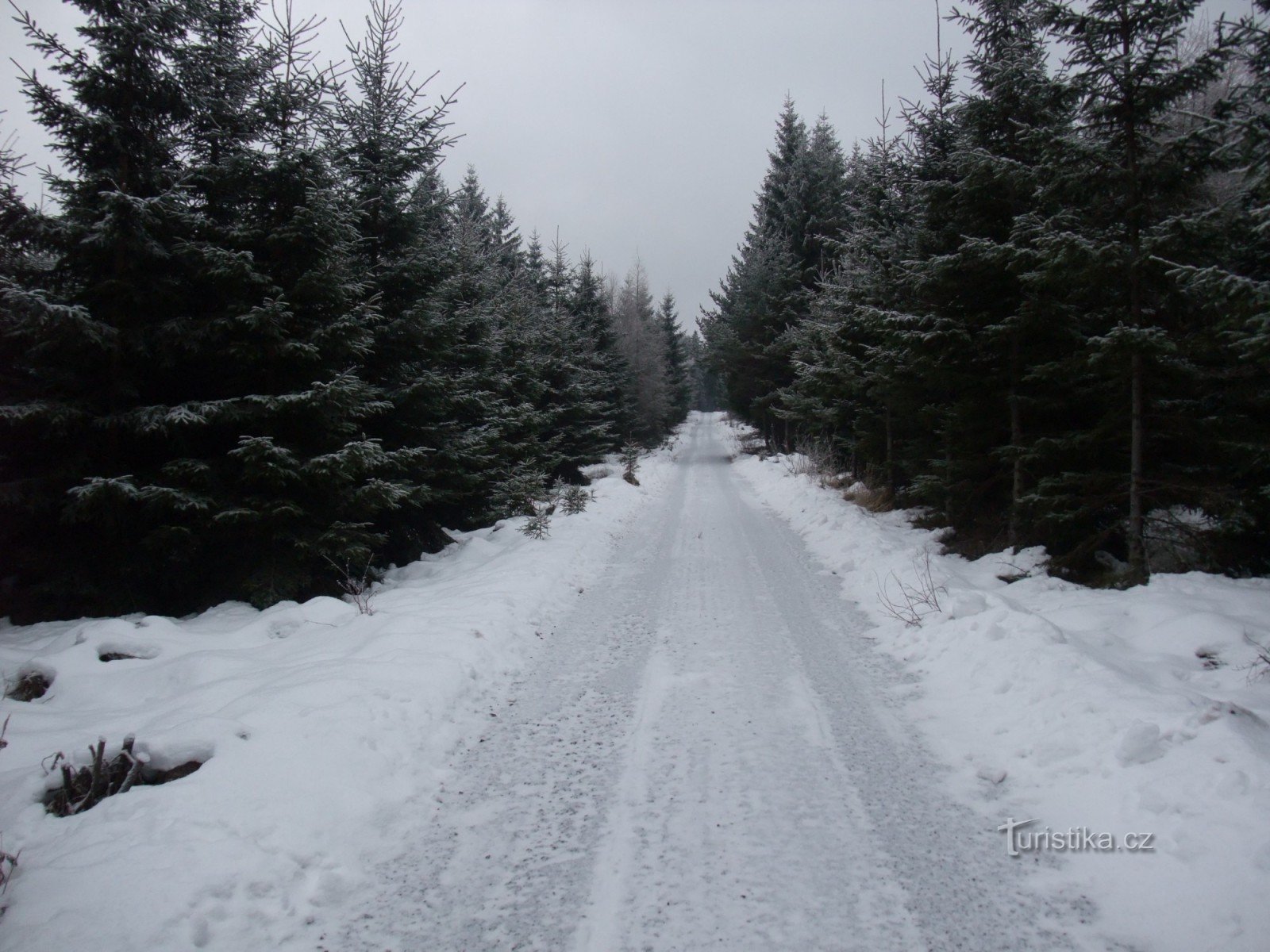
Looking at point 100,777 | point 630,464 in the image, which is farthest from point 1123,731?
point 630,464

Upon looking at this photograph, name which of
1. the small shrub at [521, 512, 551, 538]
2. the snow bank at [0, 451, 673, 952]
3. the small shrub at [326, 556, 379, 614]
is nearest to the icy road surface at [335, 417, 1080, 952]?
the snow bank at [0, 451, 673, 952]

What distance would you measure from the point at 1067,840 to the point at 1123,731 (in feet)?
3.27

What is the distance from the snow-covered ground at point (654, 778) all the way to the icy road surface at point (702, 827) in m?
0.02

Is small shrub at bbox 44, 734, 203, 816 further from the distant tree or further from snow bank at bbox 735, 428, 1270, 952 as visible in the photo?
the distant tree

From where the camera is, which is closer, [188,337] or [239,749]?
[239,749]

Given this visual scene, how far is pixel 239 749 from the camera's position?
13.3 feet

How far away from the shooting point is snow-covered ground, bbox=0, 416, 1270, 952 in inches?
117

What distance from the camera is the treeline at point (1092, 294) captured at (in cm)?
648

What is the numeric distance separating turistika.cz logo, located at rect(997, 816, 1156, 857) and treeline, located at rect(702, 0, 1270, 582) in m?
3.72

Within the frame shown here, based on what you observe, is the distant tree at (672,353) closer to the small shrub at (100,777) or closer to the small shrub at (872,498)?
the small shrub at (872,498)

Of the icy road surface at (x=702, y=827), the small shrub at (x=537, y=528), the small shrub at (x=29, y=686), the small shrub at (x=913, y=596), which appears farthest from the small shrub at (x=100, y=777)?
the small shrub at (x=537, y=528)

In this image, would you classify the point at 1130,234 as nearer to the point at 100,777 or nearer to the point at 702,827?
the point at 702,827

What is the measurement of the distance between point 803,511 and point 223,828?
44.8ft

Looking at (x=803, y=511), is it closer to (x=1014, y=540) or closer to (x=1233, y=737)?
(x=1014, y=540)
